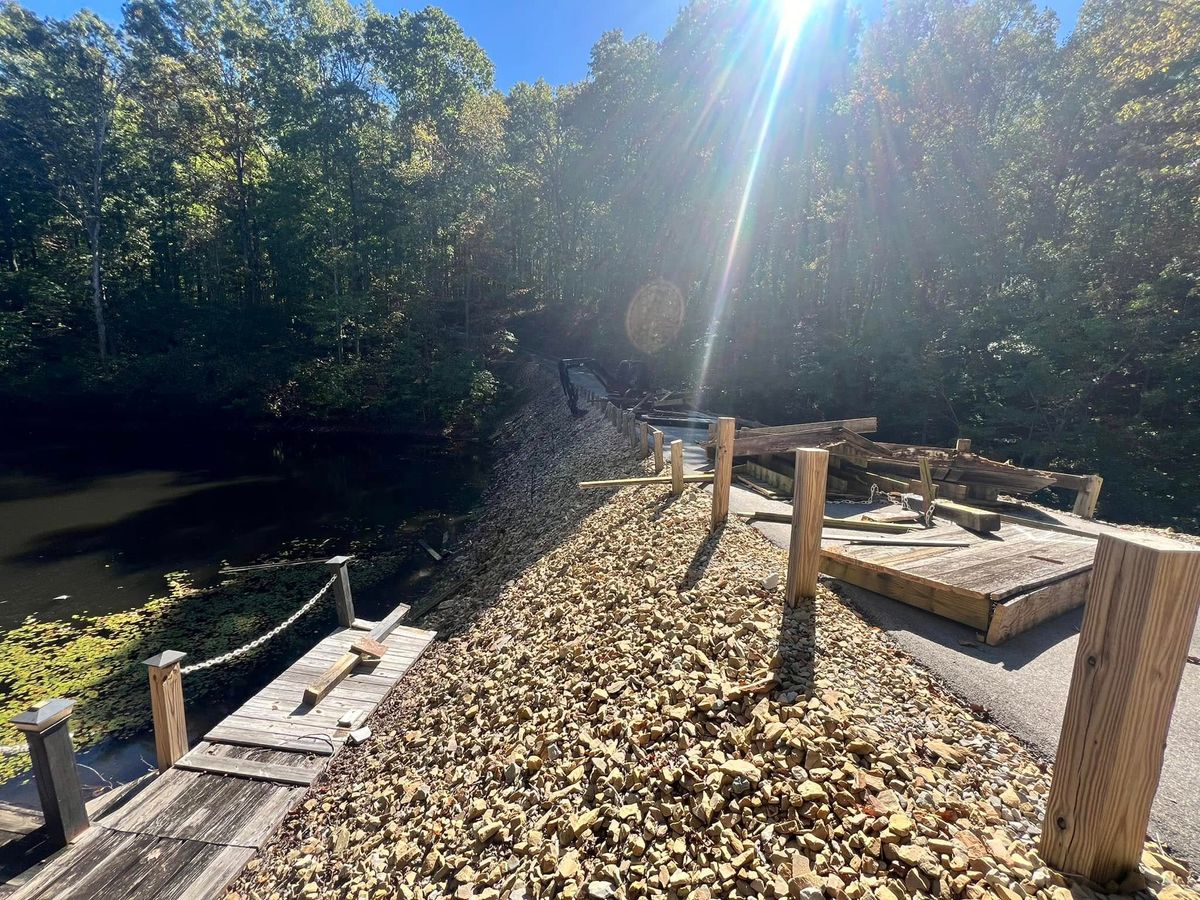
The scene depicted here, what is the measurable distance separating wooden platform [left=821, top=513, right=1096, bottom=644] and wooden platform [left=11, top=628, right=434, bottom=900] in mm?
5675

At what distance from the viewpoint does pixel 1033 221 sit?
1744 cm

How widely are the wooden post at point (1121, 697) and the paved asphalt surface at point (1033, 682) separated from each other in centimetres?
85

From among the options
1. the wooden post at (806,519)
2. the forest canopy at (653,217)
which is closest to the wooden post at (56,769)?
the wooden post at (806,519)

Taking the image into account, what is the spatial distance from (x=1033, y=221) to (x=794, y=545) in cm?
2079

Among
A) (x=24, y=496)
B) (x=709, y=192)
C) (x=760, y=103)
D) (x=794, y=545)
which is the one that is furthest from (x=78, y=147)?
(x=794, y=545)

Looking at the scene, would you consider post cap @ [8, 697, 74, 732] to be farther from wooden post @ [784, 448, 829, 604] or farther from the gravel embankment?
wooden post @ [784, 448, 829, 604]

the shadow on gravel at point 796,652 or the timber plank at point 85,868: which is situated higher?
the shadow on gravel at point 796,652

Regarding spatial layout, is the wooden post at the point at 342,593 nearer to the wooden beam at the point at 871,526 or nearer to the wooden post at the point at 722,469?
the wooden post at the point at 722,469

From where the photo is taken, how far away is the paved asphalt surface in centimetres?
251

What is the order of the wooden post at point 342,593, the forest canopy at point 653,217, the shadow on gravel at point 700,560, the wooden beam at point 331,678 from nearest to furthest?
the shadow on gravel at point 700,560 < the wooden beam at point 331,678 < the wooden post at point 342,593 < the forest canopy at point 653,217

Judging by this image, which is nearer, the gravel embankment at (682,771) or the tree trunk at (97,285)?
the gravel embankment at (682,771)

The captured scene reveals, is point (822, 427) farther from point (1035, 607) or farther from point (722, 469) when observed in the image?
point (1035, 607)

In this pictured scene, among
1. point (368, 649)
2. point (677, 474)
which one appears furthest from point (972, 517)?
point (368, 649)

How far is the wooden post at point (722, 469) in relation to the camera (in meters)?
6.46
